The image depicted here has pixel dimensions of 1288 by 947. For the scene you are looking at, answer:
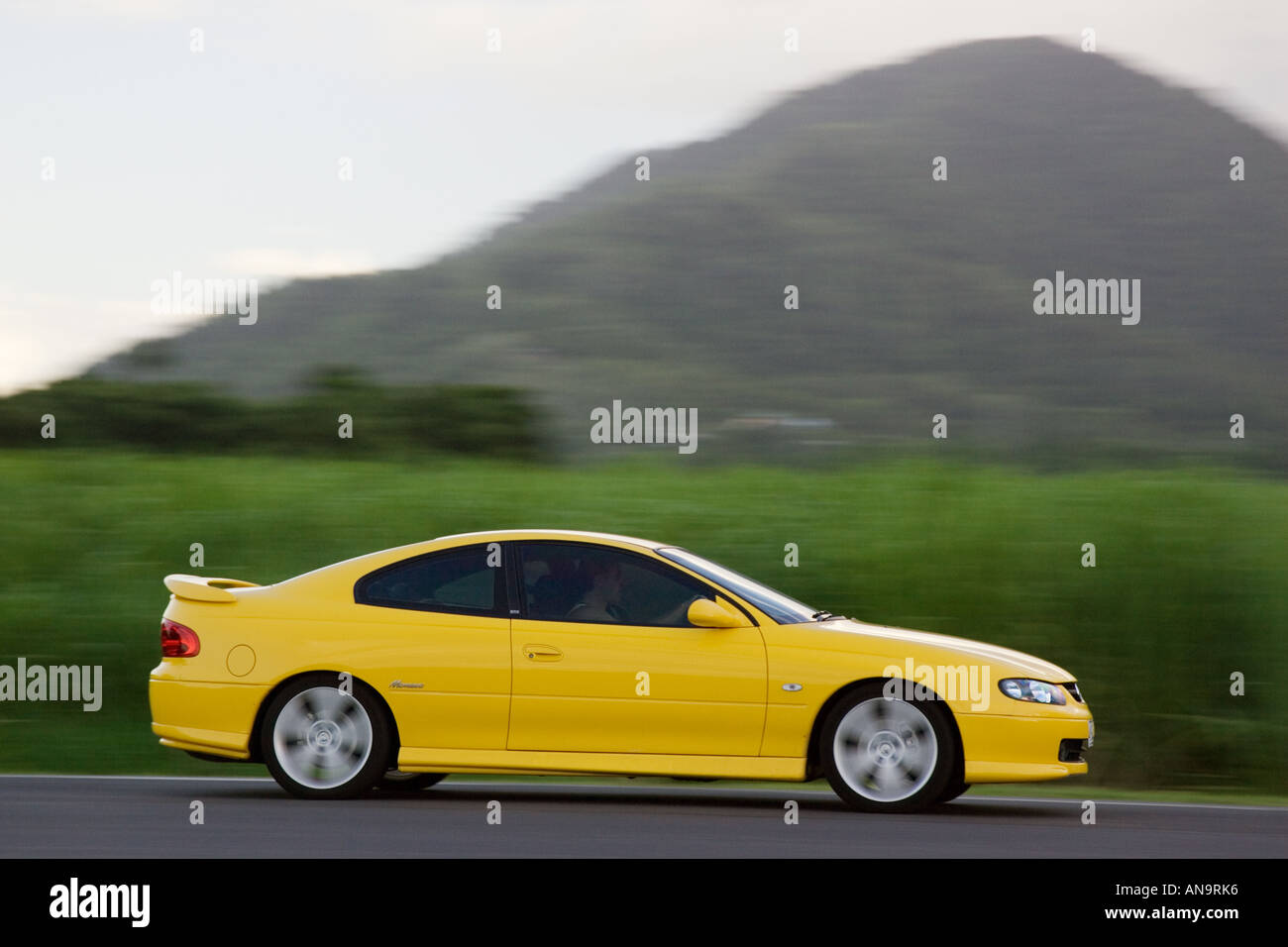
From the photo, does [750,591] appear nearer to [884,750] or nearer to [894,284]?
[884,750]

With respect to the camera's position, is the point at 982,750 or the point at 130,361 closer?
the point at 982,750

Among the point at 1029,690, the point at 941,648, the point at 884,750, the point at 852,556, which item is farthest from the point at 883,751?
the point at 852,556

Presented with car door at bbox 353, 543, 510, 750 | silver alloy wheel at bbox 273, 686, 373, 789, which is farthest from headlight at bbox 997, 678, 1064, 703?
silver alloy wheel at bbox 273, 686, 373, 789

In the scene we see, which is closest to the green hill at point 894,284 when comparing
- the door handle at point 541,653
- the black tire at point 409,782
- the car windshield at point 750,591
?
the black tire at point 409,782

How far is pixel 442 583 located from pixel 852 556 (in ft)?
18.6

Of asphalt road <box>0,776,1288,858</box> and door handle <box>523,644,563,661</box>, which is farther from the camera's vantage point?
door handle <box>523,644,563,661</box>

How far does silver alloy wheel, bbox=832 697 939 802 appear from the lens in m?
7.91

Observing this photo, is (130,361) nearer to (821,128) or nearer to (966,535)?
(966,535)

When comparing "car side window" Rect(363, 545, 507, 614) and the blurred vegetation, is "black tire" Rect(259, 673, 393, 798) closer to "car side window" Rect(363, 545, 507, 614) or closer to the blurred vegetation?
"car side window" Rect(363, 545, 507, 614)

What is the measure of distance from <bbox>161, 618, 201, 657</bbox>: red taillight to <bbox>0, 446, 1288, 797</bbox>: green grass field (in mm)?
3345

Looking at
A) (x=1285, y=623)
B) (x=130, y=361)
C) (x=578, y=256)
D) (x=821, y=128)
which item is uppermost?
(x=821, y=128)

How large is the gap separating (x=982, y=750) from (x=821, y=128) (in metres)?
63.5
